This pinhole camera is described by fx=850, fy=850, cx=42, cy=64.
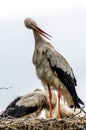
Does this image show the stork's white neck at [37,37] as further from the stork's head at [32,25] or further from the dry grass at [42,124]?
the dry grass at [42,124]

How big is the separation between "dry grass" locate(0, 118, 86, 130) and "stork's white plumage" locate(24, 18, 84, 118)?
1.50m

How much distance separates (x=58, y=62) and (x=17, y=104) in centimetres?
136

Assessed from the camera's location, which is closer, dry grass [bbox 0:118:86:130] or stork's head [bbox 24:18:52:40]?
dry grass [bbox 0:118:86:130]

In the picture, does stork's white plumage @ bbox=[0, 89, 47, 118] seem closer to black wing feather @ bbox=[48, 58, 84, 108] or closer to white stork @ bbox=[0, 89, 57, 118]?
white stork @ bbox=[0, 89, 57, 118]

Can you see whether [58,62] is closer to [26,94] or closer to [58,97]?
[58,97]

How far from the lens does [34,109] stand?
1494cm

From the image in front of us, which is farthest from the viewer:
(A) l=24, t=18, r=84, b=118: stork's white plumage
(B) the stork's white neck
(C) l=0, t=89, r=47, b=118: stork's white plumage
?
(C) l=0, t=89, r=47, b=118: stork's white plumage

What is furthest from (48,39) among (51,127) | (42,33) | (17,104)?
(51,127)

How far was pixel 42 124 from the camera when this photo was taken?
483 inches

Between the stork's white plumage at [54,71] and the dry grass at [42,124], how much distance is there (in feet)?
4.92

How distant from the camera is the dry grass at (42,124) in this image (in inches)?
473

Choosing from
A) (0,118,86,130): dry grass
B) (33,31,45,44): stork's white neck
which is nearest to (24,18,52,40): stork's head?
(33,31,45,44): stork's white neck

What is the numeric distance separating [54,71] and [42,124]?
1.94 metres

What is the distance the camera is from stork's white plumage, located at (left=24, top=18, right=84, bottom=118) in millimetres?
13992
